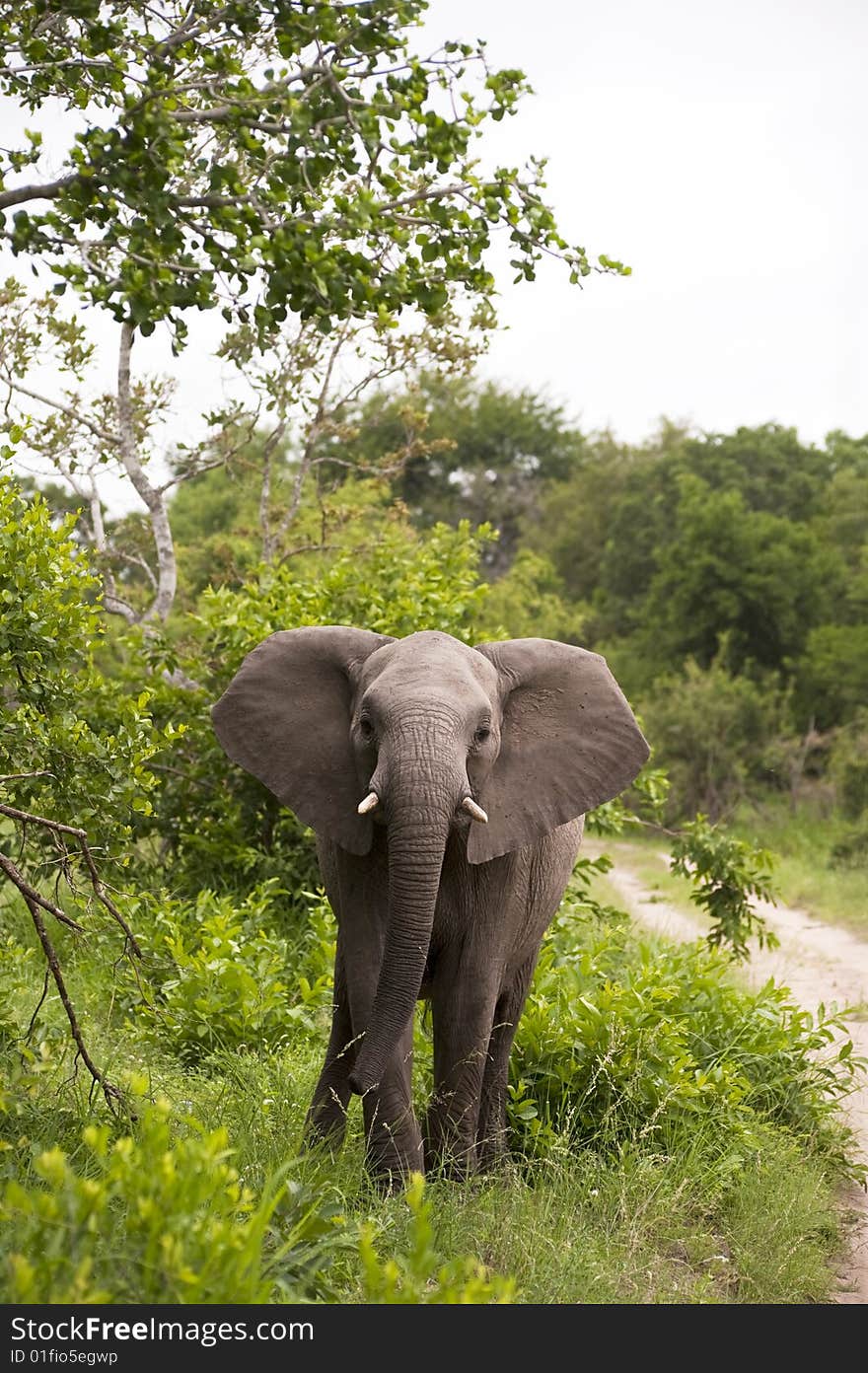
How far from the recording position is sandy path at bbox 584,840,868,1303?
6023 millimetres

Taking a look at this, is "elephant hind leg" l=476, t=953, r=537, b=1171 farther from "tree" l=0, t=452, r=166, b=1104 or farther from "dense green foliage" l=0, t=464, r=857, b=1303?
"tree" l=0, t=452, r=166, b=1104

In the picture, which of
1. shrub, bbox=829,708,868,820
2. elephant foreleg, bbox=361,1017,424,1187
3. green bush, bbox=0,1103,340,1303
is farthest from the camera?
shrub, bbox=829,708,868,820

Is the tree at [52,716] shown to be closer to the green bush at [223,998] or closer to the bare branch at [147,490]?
the green bush at [223,998]

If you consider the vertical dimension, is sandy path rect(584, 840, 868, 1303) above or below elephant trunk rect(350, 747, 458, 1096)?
below

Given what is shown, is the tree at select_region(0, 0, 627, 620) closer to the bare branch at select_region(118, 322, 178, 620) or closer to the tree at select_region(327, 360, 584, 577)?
the bare branch at select_region(118, 322, 178, 620)

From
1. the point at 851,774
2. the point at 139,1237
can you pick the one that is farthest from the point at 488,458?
the point at 139,1237

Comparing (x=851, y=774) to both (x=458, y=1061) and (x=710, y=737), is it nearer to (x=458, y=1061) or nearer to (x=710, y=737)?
(x=710, y=737)

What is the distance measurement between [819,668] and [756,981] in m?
16.2

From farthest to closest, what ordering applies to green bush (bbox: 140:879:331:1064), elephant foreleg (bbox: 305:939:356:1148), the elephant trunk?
green bush (bbox: 140:879:331:1064)
elephant foreleg (bbox: 305:939:356:1148)
the elephant trunk

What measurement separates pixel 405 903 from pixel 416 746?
0.49m

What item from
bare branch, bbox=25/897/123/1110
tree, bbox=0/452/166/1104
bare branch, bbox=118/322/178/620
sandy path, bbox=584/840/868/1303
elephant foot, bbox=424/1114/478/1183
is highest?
bare branch, bbox=118/322/178/620

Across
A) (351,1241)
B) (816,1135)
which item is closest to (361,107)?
(351,1241)

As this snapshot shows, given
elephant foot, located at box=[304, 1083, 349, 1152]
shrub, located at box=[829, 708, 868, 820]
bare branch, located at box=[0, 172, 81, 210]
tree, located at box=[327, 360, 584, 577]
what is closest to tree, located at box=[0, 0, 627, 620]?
bare branch, located at box=[0, 172, 81, 210]

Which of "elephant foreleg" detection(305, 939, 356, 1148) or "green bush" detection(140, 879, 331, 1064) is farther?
"green bush" detection(140, 879, 331, 1064)
